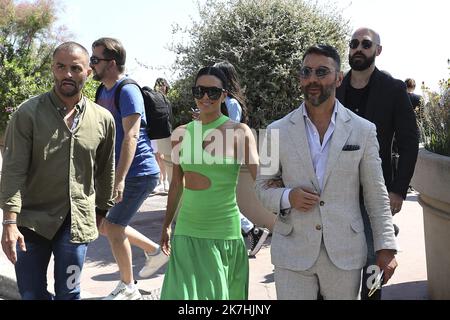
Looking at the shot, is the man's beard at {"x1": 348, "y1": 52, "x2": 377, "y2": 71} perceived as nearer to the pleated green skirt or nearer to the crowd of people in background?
the crowd of people in background

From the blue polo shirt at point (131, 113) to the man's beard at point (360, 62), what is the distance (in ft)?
5.35

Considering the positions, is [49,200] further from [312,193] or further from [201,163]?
[312,193]

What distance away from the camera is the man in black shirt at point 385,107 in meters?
3.67

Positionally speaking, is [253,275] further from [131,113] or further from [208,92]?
[208,92]

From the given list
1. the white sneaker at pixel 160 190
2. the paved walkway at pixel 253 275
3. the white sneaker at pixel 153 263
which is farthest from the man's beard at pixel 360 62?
the white sneaker at pixel 160 190

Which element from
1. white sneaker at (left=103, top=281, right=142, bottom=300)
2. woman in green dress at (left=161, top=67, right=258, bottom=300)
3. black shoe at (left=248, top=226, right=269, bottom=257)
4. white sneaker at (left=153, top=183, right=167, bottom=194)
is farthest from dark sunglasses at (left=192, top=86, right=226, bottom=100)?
white sneaker at (left=153, top=183, right=167, bottom=194)

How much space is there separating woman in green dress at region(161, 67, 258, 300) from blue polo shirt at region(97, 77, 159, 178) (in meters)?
0.79

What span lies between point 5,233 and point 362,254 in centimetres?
185

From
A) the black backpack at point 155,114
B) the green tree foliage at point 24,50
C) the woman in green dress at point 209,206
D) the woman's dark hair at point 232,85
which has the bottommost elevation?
the woman in green dress at point 209,206

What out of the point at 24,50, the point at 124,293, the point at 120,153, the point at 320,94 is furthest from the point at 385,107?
the point at 24,50

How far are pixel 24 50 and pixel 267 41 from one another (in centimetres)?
1486

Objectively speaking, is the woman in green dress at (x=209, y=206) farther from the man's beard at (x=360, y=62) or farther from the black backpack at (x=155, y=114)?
the black backpack at (x=155, y=114)

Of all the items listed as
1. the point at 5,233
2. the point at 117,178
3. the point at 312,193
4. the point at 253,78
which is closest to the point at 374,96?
the point at 312,193

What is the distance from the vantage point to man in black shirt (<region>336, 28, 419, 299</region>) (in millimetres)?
3670
